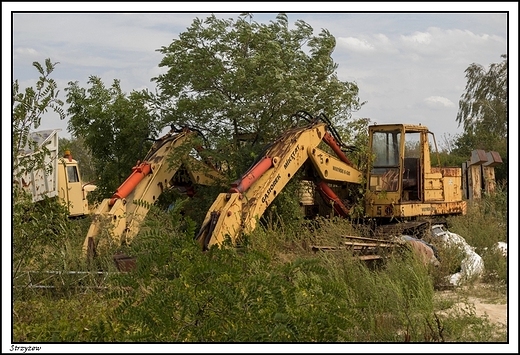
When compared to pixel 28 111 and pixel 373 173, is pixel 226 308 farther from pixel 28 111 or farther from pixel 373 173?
pixel 373 173

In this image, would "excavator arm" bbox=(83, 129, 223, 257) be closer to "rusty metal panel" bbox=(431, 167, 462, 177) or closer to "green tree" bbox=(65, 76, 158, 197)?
"green tree" bbox=(65, 76, 158, 197)

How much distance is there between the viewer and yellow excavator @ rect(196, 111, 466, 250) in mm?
12648

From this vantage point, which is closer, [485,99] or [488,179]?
[488,179]

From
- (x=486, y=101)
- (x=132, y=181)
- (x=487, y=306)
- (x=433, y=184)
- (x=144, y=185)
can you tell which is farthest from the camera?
(x=486, y=101)

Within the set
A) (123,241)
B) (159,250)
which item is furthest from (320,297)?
(123,241)

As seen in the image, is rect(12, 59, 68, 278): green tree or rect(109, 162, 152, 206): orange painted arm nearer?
rect(12, 59, 68, 278): green tree

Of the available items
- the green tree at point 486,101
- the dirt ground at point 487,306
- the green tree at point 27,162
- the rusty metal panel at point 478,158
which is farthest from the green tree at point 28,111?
the green tree at point 486,101

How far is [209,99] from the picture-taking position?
577 inches

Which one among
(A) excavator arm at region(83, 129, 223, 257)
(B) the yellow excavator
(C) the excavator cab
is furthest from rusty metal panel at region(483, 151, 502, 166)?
(A) excavator arm at region(83, 129, 223, 257)

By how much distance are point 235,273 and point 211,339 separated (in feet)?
2.12

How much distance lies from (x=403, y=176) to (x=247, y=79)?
3.97m

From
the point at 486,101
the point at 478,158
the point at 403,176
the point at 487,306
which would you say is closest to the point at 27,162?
the point at 487,306

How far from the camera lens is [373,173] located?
15555mm

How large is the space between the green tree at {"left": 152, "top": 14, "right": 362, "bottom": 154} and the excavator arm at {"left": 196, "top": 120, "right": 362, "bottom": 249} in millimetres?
1219
